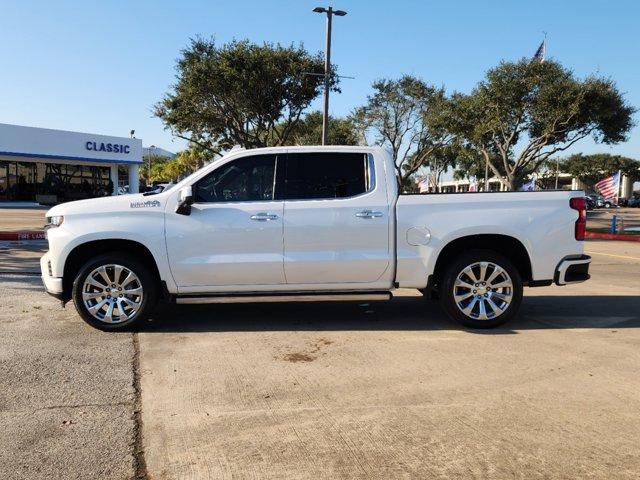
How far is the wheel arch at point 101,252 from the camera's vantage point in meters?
5.91

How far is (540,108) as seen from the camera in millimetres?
25109

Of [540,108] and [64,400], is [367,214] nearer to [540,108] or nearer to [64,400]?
[64,400]

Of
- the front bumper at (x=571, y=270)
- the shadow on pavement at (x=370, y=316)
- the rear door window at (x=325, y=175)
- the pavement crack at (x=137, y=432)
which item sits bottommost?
the pavement crack at (x=137, y=432)

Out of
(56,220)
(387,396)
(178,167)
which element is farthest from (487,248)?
(178,167)

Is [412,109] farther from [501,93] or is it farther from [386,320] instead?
[386,320]

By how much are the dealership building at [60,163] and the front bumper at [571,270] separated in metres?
38.4

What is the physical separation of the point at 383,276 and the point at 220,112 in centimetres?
2467

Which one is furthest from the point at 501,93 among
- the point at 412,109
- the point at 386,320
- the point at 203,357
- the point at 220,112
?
the point at 203,357

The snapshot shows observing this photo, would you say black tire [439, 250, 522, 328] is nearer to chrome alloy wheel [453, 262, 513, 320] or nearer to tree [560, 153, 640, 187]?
chrome alloy wheel [453, 262, 513, 320]

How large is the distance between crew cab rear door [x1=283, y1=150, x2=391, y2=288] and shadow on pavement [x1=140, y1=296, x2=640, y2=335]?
0.69 meters

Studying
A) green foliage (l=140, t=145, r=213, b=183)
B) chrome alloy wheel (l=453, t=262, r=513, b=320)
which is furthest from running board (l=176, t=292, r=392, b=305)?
green foliage (l=140, t=145, r=213, b=183)

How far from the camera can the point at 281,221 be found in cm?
579

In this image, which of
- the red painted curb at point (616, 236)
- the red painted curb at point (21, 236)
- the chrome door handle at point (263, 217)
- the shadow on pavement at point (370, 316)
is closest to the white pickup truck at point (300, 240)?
the chrome door handle at point (263, 217)

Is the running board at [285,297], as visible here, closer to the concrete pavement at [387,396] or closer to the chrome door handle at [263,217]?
the concrete pavement at [387,396]
